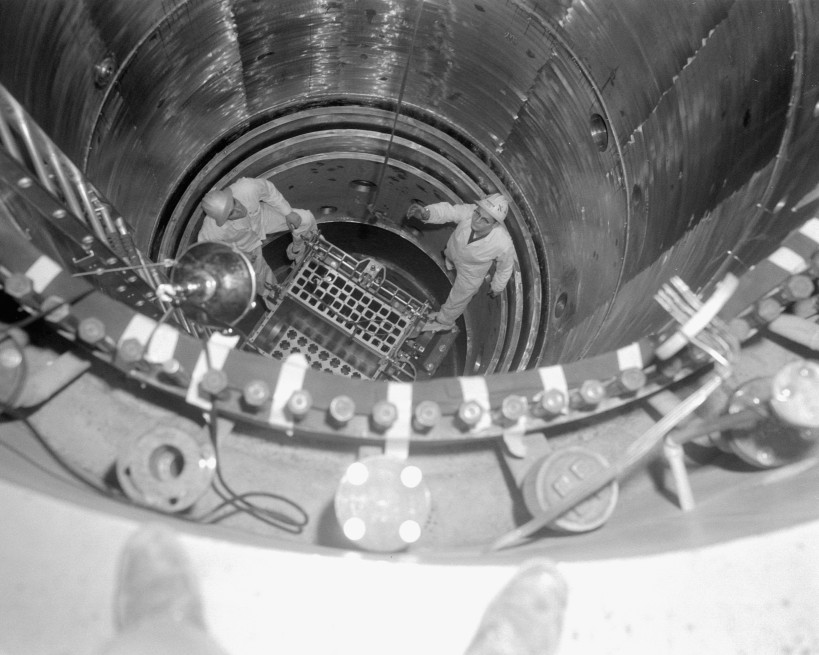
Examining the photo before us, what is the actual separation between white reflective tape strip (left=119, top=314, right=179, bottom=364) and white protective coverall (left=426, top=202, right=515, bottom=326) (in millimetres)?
2703

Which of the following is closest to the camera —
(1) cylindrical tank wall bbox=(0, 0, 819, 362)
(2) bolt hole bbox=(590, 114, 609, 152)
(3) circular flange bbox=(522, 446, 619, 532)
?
(3) circular flange bbox=(522, 446, 619, 532)

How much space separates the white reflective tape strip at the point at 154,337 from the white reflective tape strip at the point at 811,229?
198 centimetres

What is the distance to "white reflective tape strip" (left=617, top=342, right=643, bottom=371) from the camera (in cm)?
209

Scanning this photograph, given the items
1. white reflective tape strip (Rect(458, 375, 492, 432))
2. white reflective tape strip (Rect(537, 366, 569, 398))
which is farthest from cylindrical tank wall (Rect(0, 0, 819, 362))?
white reflective tape strip (Rect(458, 375, 492, 432))

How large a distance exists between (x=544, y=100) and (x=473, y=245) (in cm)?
98

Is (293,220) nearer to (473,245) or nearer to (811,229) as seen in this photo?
(473,245)

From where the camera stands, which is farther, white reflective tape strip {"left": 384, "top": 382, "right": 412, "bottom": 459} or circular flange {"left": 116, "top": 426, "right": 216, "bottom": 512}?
white reflective tape strip {"left": 384, "top": 382, "right": 412, "bottom": 459}

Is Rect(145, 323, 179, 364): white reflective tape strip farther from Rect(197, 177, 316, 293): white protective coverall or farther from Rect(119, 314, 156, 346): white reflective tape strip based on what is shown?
Rect(197, 177, 316, 293): white protective coverall

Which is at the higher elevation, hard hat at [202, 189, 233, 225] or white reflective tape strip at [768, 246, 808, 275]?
white reflective tape strip at [768, 246, 808, 275]

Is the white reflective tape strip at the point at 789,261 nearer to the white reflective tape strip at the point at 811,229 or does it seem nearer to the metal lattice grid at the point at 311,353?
the white reflective tape strip at the point at 811,229

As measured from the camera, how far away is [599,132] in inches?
145

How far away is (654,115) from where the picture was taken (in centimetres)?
327

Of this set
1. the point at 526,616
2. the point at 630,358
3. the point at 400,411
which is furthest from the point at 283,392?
the point at 630,358

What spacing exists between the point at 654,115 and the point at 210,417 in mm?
2548
